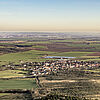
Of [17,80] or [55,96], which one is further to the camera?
[17,80]

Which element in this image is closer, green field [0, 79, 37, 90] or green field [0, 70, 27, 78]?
green field [0, 79, 37, 90]

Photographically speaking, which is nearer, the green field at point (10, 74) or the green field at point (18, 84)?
the green field at point (18, 84)

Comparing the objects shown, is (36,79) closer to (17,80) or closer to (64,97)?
(17,80)

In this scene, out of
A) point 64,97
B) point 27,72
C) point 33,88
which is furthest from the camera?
point 27,72

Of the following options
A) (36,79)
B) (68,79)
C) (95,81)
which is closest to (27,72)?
(36,79)

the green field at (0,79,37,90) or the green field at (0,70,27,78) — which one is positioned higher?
the green field at (0,79,37,90)

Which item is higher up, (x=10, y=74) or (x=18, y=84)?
(x=18, y=84)

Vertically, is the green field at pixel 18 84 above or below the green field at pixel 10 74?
above

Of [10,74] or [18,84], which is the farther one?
[10,74]

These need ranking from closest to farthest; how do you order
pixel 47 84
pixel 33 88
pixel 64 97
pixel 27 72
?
pixel 64 97 → pixel 33 88 → pixel 47 84 → pixel 27 72
